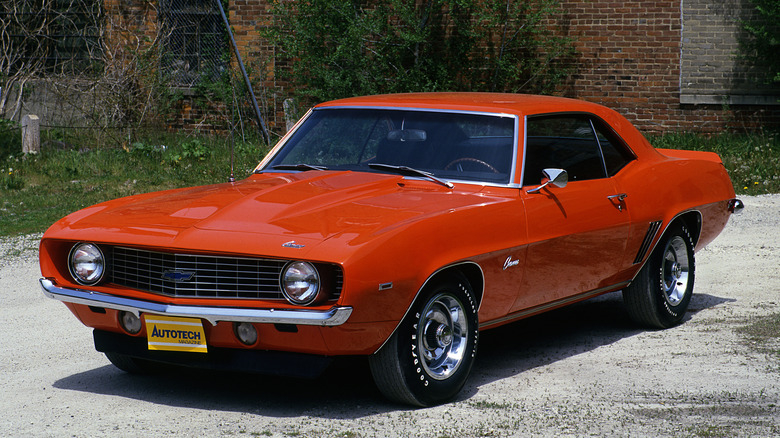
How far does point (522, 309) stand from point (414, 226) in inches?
46.6

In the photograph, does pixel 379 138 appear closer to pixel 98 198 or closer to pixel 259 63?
pixel 98 198

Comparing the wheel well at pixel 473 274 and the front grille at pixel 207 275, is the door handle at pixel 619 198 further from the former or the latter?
the front grille at pixel 207 275

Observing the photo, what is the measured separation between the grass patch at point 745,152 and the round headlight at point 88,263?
1016 centimetres

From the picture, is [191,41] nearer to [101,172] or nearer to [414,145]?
[101,172]

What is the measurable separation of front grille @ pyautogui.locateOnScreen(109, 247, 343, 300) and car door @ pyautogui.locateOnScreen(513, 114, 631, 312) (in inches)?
57.9

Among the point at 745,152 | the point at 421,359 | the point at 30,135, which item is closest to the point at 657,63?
the point at 745,152

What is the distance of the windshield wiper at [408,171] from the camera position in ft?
17.5

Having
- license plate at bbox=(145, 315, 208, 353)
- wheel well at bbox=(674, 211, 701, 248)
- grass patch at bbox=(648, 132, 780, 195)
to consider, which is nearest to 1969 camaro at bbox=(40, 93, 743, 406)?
license plate at bbox=(145, 315, 208, 353)

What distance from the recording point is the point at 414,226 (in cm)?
451

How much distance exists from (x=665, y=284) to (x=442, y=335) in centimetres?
249

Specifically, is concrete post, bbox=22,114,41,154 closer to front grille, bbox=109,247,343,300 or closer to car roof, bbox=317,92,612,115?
car roof, bbox=317,92,612,115

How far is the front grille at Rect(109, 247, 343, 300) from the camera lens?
14.4 feet

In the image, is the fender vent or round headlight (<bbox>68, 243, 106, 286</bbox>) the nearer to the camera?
round headlight (<bbox>68, 243, 106, 286</bbox>)


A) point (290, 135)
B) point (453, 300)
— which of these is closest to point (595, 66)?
point (290, 135)
